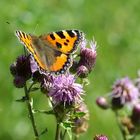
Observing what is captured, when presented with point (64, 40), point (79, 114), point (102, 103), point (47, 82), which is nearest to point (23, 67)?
point (47, 82)

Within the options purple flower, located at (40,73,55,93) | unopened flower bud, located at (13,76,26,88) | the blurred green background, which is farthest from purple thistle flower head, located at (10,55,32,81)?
the blurred green background

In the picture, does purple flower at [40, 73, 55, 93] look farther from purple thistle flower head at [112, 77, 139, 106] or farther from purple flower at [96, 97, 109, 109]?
purple thistle flower head at [112, 77, 139, 106]

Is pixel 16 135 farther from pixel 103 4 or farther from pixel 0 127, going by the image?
pixel 103 4

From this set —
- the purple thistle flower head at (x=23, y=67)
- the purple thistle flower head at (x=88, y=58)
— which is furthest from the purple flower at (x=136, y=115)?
the purple thistle flower head at (x=23, y=67)

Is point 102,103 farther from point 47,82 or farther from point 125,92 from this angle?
point 47,82

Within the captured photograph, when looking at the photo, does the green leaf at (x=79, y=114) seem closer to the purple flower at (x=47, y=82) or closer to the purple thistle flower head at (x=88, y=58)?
the purple flower at (x=47, y=82)
